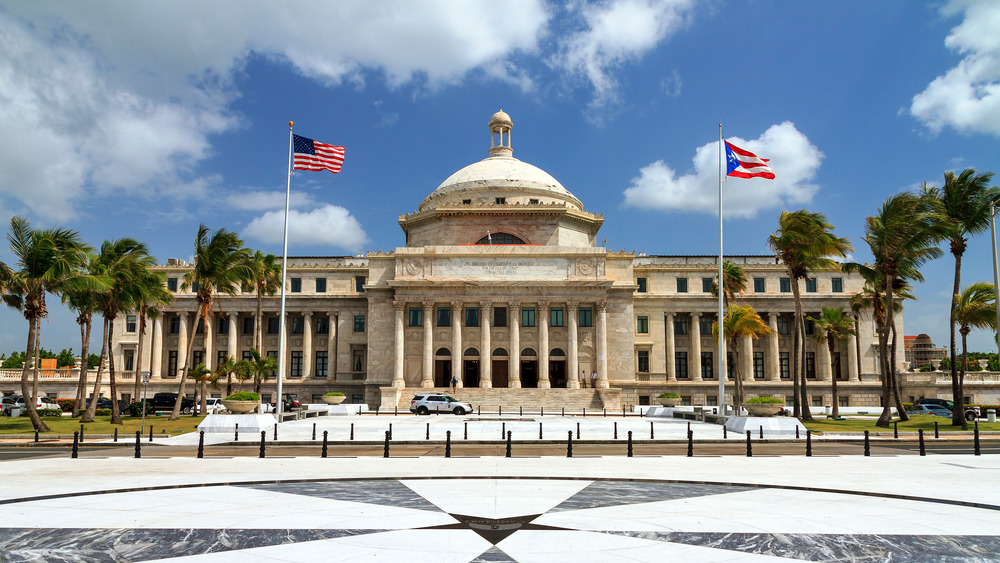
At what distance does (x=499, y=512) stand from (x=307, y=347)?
62114 millimetres

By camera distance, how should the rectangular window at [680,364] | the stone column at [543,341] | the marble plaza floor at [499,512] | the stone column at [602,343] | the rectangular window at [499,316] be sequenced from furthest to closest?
the rectangular window at [680,364] < the rectangular window at [499,316] < the stone column at [543,341] < the stone column at [602,343] < the marble plaza floor at [499,512]

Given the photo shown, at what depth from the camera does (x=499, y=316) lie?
6694cm

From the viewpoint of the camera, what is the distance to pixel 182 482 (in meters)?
16.5

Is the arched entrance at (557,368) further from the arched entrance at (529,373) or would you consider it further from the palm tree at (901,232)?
the palm tree at (901,232)

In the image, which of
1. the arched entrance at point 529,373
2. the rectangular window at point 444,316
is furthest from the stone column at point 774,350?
the rectangular window at point 444,316

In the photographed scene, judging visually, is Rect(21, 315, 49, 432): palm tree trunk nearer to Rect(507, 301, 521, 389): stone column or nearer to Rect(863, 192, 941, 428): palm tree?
Rect(507, 301, 521, 389): stone column

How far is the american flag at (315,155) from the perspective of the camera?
3744 cm

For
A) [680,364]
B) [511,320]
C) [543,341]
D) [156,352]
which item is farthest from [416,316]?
[156,352]

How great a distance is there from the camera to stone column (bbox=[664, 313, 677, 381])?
70.4m

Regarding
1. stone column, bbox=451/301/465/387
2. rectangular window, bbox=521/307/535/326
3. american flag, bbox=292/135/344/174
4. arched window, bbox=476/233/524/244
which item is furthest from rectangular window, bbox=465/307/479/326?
american flag, bbox=292/135/344/174

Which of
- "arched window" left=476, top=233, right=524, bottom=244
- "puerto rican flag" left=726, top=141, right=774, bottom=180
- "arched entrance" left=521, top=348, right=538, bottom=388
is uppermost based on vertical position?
"arched window" left=476, top=233, right=524, bottom=244

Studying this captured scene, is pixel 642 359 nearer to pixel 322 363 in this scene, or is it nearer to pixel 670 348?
pixel 670 348

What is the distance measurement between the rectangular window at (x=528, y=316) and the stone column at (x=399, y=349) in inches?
437

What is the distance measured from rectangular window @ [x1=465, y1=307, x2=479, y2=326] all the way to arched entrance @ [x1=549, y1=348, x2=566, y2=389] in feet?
25.2
